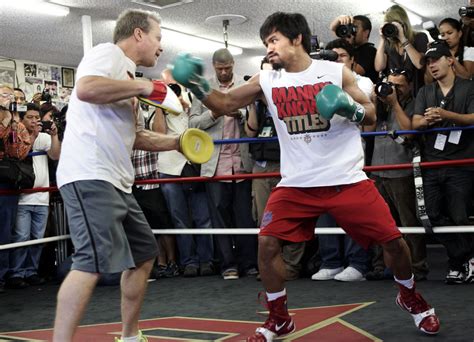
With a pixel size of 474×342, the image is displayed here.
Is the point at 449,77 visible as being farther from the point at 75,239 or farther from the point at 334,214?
the point at 75,239

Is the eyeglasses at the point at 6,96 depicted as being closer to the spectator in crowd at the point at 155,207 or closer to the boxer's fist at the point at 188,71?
the spectator in crowd at the point at 155,207

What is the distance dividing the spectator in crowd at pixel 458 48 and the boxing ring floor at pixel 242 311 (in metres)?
1.25

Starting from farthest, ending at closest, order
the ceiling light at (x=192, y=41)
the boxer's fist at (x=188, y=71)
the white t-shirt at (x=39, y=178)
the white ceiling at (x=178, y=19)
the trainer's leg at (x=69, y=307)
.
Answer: the ceiling light at (x=192, y=41), the white ceiling at (x=178, y=19), the white t-shirt at (x=39, y=178), the boxer's fist at (x=188, y=71), the trainer's leg at (x=69, y=307)

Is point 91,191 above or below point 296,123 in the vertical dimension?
below

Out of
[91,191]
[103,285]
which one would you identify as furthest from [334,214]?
[103,285]

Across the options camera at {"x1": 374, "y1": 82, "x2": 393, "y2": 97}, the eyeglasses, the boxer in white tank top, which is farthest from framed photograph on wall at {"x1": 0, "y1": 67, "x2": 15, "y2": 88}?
the boxer in white tank top

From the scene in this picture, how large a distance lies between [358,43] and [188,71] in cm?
227

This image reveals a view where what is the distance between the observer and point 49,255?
4.54 metres

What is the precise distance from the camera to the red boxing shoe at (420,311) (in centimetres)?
232

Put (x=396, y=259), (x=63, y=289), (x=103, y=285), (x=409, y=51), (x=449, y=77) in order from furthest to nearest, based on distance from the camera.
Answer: (x=103, y=285)
(x=409, y=51)
(x=449, y=77)
(x=396, y=259)
(x=63, y=289)

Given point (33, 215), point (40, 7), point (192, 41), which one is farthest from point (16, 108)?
point (192, 41)

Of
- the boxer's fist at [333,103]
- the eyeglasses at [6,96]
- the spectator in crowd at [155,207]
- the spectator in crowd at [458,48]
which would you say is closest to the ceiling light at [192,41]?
the eyeglasses at [6,96]

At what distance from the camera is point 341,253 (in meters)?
3.89

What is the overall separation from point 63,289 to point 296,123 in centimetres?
107
